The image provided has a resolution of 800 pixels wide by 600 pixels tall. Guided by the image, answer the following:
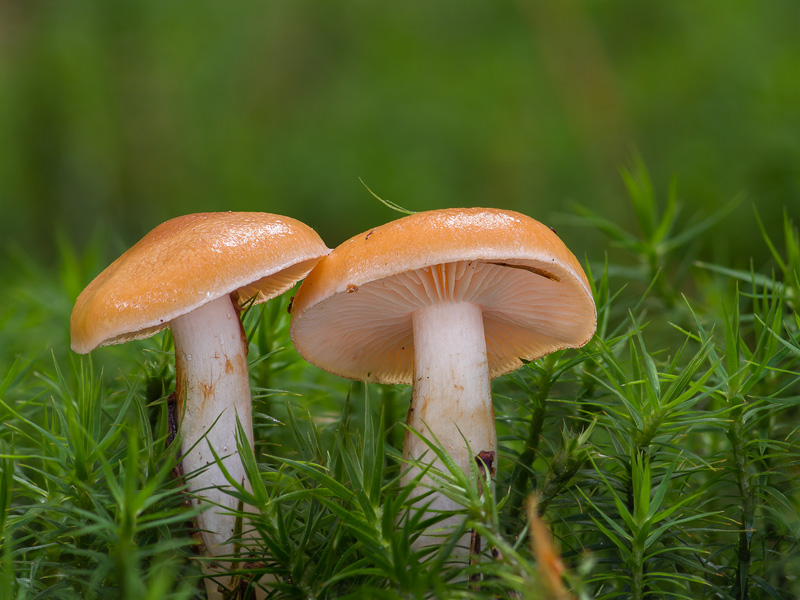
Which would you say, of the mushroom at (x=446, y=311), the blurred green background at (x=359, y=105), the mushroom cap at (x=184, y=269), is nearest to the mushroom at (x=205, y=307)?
the mushroom cap at (x=184, y=269)

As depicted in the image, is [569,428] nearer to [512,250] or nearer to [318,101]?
[512,250]

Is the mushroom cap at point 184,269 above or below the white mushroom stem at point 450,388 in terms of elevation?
above

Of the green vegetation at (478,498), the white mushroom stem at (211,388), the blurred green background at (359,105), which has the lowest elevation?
the green vegetation at (478,498)

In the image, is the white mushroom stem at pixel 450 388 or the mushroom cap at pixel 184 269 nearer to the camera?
the mushroom cap at pixel 184 269

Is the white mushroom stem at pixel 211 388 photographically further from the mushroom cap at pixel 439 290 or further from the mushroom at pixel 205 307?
the mushroom cap at pixel 439 290

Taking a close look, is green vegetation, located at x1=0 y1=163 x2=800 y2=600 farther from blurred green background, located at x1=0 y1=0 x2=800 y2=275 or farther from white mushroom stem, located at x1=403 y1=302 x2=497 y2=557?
blurred green background, located at x1=0 y1=0 x2=800 y2=275

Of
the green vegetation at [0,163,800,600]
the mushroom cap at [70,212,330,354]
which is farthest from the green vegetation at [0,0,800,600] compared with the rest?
the mushroom cap at [70,212,330,354]

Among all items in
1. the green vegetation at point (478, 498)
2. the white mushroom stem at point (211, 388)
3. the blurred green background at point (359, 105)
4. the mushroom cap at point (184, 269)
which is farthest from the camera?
the blurred green background at point (359, 105)
